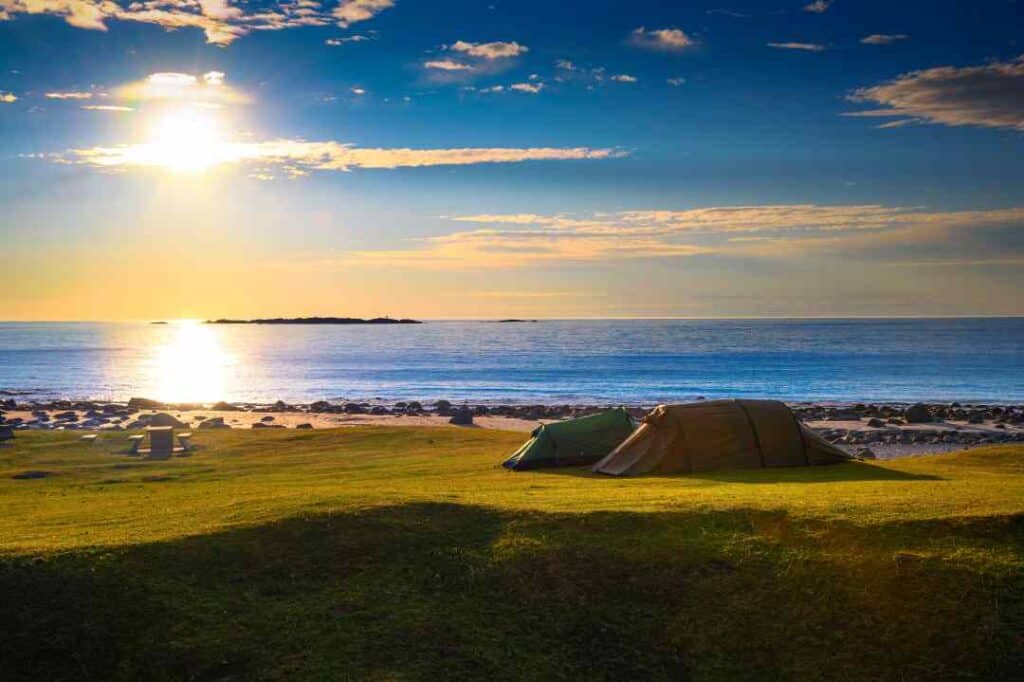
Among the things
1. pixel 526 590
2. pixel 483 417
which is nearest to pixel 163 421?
pixel 483 417

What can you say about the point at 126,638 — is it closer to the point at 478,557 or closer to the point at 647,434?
the point at 478,557

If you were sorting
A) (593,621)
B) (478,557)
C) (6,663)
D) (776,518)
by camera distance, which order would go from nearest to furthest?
(6,663) < (593,621) < (478,557) < (776,518)

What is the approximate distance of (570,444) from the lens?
31.7m

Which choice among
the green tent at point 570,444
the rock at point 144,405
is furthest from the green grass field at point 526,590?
the rock at point 144,405

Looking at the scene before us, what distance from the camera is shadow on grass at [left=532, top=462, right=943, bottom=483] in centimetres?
2473

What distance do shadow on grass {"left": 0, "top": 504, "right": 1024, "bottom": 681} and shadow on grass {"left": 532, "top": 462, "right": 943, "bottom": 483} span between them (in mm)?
10641

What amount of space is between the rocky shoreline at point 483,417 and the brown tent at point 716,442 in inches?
685

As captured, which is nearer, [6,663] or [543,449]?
[6,663]

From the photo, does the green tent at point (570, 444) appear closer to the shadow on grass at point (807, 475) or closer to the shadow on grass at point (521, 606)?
the shadow on grass at point (807, 475)

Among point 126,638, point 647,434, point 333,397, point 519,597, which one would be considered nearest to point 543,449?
point 647,434

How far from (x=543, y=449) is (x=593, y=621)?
764 inches

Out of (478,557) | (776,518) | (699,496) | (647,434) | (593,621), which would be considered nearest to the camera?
(593,621)

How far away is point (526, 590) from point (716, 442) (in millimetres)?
15977

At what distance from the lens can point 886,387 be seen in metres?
91.2
